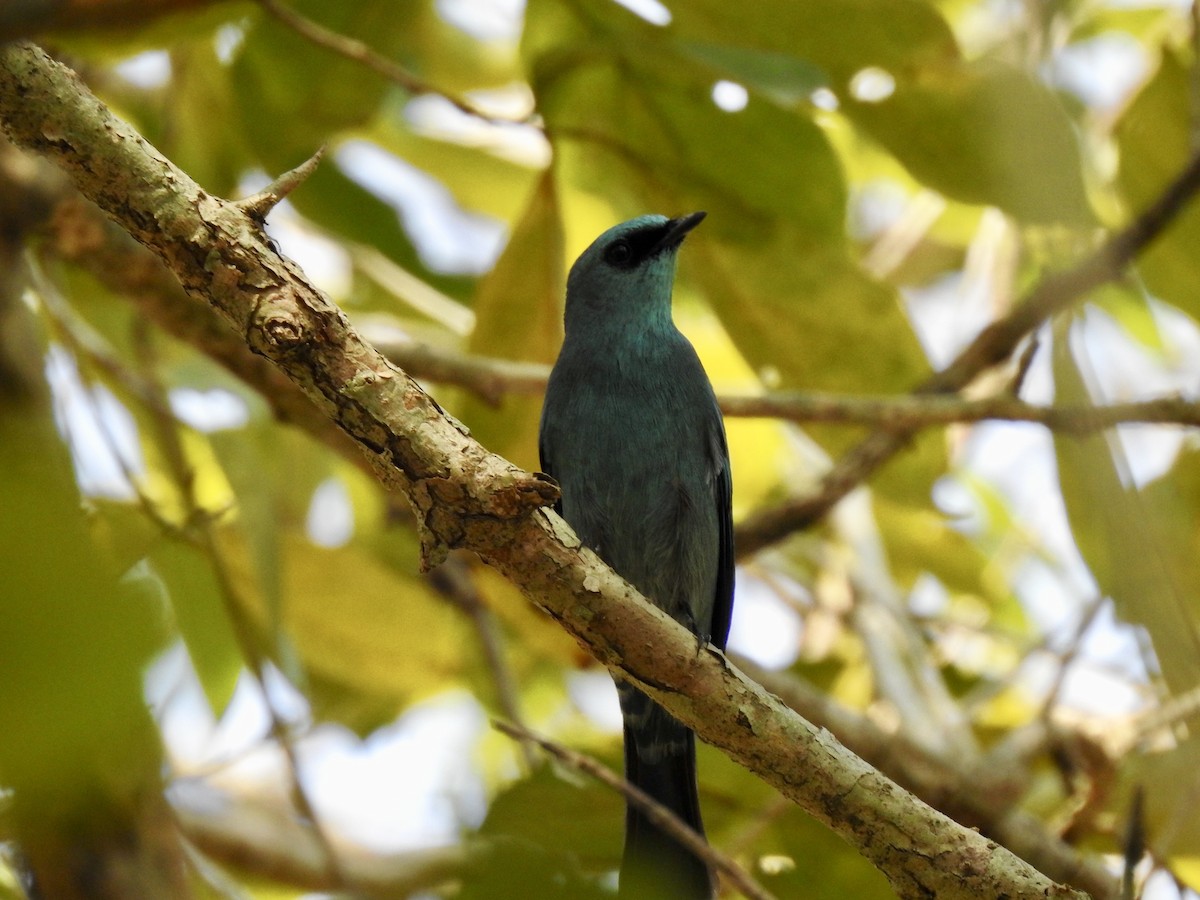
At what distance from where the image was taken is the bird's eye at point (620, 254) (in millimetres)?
Result: 4641

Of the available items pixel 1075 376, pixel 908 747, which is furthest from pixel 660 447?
pixel 1075 376

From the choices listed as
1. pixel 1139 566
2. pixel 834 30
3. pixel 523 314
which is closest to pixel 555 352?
pixel 523 314

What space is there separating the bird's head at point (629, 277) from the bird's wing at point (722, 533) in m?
0.58

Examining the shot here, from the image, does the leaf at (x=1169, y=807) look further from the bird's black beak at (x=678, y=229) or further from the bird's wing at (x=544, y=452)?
the bird's black beak at (x=678, y=229)

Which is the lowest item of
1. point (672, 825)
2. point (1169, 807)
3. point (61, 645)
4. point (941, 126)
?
point (61, 645)

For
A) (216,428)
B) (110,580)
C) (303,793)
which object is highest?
(216,428)

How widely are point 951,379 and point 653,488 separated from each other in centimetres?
122

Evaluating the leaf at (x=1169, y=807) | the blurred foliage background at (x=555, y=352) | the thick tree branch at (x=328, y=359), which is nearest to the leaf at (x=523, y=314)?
the blurred foliage background at (x=555, y=352)

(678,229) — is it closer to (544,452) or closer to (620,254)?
(620,254)

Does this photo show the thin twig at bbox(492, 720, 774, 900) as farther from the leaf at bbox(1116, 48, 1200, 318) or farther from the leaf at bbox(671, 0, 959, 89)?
the leaf at bbox(1116, 48, 1200, 318)

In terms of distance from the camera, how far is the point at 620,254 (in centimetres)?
467

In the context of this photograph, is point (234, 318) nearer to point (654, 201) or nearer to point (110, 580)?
point (110, 580)

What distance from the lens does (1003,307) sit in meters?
5.61

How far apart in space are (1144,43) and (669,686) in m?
4.14
